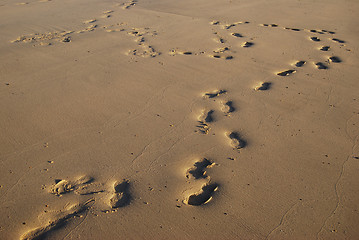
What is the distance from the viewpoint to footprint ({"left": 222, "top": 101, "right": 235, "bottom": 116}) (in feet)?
9.87

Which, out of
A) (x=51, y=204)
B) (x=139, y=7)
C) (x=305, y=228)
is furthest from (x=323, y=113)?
(x=139, y=7)

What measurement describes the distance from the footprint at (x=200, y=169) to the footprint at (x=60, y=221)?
72 cm

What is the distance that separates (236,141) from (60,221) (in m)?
1.46

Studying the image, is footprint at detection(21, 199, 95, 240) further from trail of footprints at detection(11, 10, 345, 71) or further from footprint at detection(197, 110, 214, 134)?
trail of footprints at detection(11, 10, 345, 71)

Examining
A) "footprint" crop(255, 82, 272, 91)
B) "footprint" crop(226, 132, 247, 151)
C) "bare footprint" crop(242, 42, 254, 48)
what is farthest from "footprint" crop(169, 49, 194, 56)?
"footprint" crop(226, 132, 247, 151)

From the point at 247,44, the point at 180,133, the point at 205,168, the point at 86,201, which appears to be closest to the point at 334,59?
the point at 247,44

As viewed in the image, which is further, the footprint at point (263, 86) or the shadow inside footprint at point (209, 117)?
the footprint at point (263, 86)

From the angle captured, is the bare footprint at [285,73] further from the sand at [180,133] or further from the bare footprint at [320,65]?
the bare footprint at [320,65]

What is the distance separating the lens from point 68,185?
2.22 metres

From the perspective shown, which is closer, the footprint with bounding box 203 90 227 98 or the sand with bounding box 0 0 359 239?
the sand with bounding box 0 0 359 239

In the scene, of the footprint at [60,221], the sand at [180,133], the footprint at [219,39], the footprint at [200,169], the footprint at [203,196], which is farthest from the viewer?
the footprint at [219,39]

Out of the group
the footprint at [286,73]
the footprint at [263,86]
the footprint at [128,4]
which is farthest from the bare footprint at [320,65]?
the footprint at [128,4]

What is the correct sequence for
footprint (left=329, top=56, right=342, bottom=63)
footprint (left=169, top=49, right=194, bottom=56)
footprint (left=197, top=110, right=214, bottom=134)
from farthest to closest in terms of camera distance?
footprint (left=169, top=49, right=194, bottom=56), footprint (left=329, top=56, right=342, bottom=63), footprint (left=197, top=110, right=214, bottom=134)

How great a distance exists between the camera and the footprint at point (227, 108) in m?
3.01
